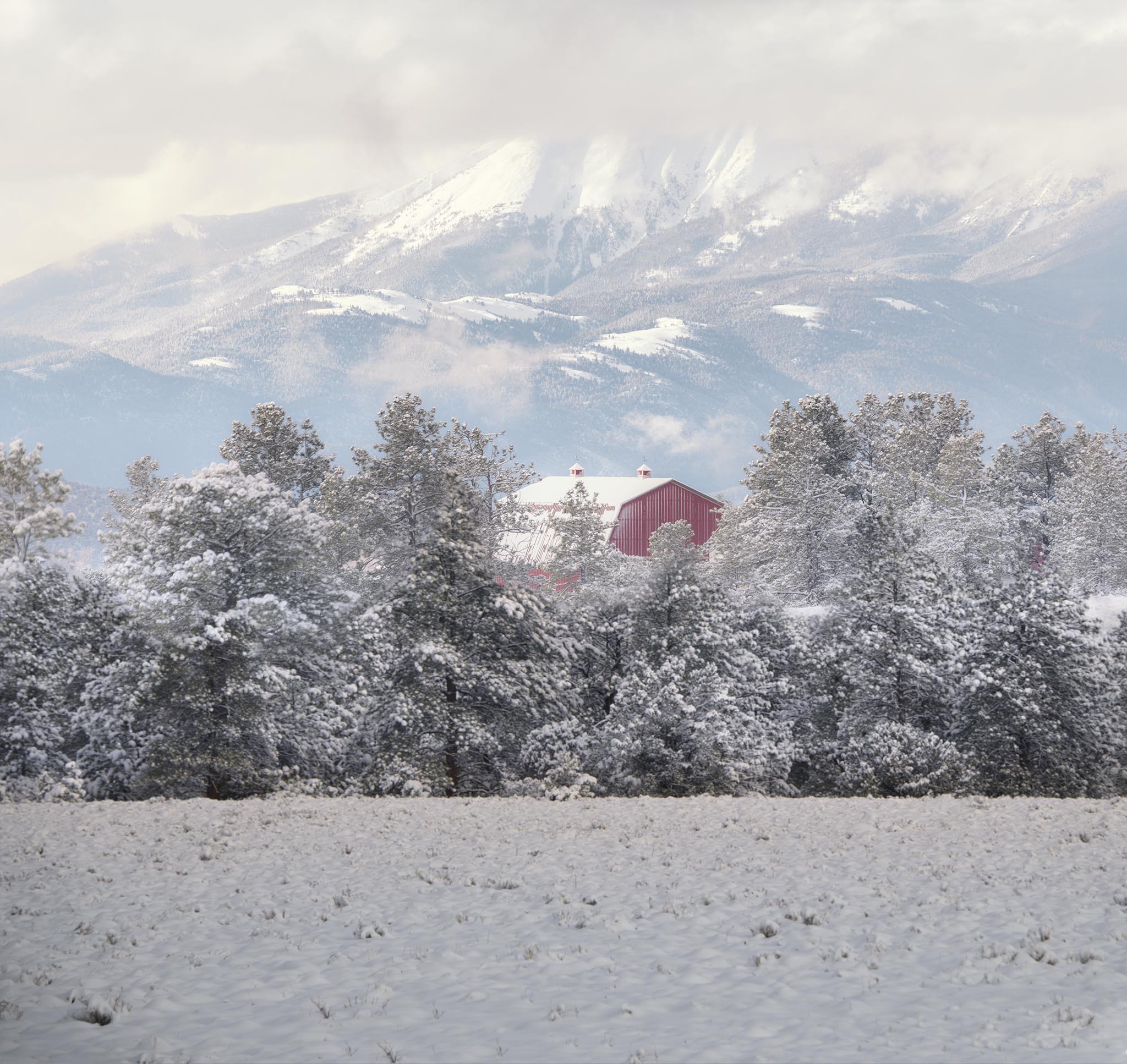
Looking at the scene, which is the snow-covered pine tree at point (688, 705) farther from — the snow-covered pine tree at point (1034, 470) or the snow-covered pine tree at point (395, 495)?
the snow-covered pine tree at point (1034, 470)

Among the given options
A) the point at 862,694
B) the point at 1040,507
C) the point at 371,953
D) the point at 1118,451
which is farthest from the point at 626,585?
the point at 1118,451

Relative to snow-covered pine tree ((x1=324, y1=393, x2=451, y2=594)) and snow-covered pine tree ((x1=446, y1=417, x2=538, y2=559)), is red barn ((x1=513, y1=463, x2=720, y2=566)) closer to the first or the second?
snow-covered pine tree ((x1=446, y1=417, x2=538, y2=559))

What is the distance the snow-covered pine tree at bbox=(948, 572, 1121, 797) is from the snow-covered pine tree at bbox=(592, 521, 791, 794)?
732cm

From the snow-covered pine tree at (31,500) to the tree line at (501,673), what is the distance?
20.0ft

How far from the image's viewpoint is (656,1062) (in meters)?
11.0

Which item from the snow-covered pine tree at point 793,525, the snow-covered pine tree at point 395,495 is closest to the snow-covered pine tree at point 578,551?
the snow-covered pine tree at point 793,525

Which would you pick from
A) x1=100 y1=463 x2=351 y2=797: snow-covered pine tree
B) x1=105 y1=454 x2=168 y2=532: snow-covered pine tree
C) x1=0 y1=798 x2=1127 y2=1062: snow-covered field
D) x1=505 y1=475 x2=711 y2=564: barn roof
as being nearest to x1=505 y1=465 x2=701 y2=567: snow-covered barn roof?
x1=505 y1=475 x2=711 y2=564: barn roof

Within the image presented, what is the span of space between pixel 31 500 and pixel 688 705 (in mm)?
38770

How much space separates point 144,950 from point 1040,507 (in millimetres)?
78250

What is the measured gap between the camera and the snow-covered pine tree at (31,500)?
58.8 m

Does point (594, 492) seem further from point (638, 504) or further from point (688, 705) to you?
point (688, 705)

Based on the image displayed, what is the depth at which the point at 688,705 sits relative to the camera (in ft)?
134

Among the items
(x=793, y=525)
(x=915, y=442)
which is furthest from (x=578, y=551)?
(x=915, y=442)

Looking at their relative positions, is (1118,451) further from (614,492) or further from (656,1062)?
(656,1062)
